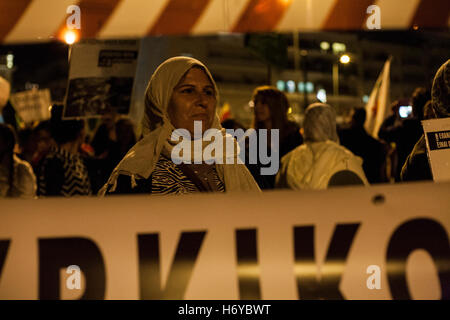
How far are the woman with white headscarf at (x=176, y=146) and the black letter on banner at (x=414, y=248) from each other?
968 millimetres

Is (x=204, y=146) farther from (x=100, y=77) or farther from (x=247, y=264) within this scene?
(x=100, y=77)

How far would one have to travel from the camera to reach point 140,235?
2.07 meters

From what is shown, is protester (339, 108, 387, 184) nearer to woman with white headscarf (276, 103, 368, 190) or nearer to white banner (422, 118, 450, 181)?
woman with white headscarf (276, 103, 368, 190)

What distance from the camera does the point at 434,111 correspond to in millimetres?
2986

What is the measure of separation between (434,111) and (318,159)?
204 centimetres

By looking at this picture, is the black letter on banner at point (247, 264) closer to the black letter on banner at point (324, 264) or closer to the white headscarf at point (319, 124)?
the black letter on banner at point (324, 264)

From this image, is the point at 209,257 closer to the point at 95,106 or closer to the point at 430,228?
the point at 430,228

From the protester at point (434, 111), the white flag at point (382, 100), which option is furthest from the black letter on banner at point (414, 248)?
the white flag at point (382, 100)

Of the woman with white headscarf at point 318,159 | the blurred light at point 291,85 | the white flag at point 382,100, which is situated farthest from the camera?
the blurred light at point 291,85

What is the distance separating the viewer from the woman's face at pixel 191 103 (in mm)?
3021

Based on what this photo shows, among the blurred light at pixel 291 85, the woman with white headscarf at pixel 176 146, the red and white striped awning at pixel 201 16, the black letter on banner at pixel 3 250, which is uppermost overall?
the blurred light at pixel 291 85

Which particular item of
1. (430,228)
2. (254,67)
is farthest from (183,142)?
(254,67)
